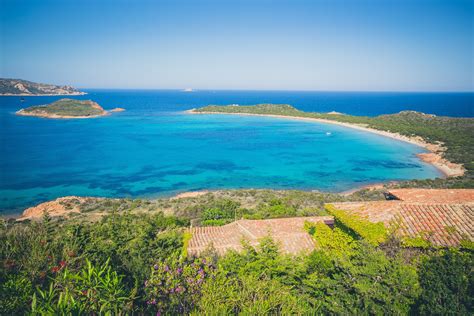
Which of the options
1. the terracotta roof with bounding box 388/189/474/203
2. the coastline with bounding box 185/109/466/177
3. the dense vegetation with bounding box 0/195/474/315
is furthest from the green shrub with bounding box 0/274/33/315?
the coastline with bounding box 185/109/466/177

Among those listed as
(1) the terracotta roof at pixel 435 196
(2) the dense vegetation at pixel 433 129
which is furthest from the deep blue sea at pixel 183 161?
(1) the terracotta roof at pixel 435 196

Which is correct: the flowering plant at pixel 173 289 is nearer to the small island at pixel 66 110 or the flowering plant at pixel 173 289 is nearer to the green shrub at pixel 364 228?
the green shrub at pixel 364 228

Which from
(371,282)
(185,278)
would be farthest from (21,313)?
(371,282)

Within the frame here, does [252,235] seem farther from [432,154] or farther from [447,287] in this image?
[432,154]

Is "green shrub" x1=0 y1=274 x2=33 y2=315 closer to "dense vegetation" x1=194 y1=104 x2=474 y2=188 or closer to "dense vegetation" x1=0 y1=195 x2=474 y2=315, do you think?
"dense vegetation" x1=0 y1=195 x2=474 y2=315

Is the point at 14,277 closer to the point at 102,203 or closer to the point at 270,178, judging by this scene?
the point at 102,203

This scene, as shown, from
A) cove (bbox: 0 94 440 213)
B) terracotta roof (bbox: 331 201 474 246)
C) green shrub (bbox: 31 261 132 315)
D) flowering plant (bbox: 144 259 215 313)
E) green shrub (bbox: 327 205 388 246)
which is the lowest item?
cove (bbox: 0 94 440 213)
